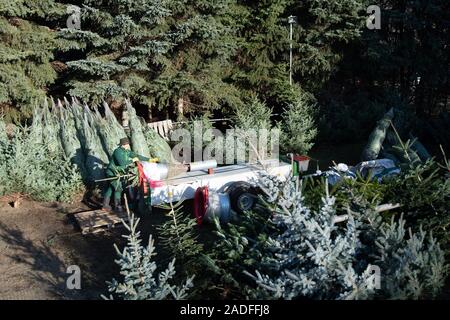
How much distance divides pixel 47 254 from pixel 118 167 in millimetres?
1988

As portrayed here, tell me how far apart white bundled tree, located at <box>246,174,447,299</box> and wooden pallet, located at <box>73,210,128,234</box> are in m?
3.76

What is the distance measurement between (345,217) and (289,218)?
2.94 feet

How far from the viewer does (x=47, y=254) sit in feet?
21.5

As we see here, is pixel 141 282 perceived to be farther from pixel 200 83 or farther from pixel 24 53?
pixel 24 53

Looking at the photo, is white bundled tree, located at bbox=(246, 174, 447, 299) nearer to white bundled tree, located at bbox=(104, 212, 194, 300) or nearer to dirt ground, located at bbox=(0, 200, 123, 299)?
white bundled tree, located at bbox=(104, 212, 194, 300)

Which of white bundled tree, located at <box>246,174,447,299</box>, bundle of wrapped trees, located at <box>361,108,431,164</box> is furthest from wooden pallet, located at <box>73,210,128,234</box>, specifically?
bundle of wrapped trees, located at <box>361,108,431,164</box>

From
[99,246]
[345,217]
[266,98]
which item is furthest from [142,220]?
[266,98]

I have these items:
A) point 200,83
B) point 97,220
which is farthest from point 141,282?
point 200,83

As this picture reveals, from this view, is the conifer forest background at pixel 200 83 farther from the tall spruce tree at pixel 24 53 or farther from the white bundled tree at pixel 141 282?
the white bundled tree at pixel 141 282

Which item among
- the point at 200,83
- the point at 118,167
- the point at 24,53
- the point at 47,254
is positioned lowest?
the point at 47,254

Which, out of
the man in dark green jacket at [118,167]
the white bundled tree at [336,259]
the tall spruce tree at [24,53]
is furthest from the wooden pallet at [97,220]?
the tall spruce tree at [24,53]

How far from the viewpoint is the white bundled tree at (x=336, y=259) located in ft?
13.2

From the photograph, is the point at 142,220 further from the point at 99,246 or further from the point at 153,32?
the point at 153,32

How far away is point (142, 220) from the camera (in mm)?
7715
